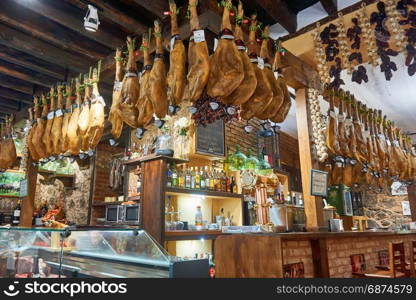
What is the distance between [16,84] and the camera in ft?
15.0

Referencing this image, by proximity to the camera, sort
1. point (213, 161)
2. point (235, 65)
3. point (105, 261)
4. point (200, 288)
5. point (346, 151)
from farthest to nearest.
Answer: point (213, 161) → point (346, 151) → point (105, 261) → point (235, 65) → point (200, 288)

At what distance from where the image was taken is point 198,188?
16.0 ft

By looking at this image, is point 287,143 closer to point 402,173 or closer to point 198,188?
point 402,173

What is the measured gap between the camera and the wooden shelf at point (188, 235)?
4194mm

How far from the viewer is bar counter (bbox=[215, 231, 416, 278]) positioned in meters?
2.48

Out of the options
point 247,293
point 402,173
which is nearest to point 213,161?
point 402,173

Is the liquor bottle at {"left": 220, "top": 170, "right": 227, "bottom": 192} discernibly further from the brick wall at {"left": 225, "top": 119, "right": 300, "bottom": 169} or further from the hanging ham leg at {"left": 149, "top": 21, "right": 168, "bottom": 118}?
the hanging ham leg at {"left": 149, "top": 21, "right": 168, "bottom": 118}

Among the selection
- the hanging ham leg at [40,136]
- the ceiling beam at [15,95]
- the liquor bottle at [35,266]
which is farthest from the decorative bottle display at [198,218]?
the ceiling beam at [15,95]

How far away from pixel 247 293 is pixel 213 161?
13.9ft

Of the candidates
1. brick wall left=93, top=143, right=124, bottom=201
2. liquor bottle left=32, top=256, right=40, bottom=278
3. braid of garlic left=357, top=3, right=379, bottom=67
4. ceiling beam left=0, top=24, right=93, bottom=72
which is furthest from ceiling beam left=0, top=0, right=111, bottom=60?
brick wall left=93, top=143, right=124, bottom=201

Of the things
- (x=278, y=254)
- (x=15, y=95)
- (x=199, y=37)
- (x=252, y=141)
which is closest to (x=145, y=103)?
(x=199, y=37)

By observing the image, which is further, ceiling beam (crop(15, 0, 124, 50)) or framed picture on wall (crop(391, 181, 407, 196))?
framed picture on wall (crop(391, 181, 407, 196))

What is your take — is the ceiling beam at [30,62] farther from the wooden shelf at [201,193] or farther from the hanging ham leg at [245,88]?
the hanging ham leg at [245,88]

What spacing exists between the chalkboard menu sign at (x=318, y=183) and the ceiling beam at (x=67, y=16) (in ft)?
8.55
